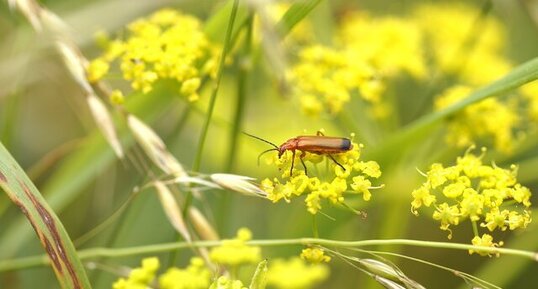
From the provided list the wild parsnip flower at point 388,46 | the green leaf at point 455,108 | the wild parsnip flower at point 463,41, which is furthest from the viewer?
the wild parsnip flower at point 463,41

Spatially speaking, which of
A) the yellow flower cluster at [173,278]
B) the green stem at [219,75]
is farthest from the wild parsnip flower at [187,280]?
the green stem at [219,75]

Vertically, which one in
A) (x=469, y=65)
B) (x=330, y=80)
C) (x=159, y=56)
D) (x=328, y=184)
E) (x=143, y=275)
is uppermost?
(x=469, y=65)

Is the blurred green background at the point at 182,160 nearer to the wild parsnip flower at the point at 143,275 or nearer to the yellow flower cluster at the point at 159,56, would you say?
the yellow flower cluster at the point at 159,56

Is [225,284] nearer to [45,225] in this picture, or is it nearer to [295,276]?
[295,276]

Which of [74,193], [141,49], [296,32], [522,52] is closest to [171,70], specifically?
[141,49]

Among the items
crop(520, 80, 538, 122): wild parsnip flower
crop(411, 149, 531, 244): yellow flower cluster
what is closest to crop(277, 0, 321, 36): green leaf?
crop(411, 149, 531, 244): yellow flower cluster

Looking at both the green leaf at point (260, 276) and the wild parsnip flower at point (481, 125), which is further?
the wild parsnip flower at point (481, 125)

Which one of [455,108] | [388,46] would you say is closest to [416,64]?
[388,46]
